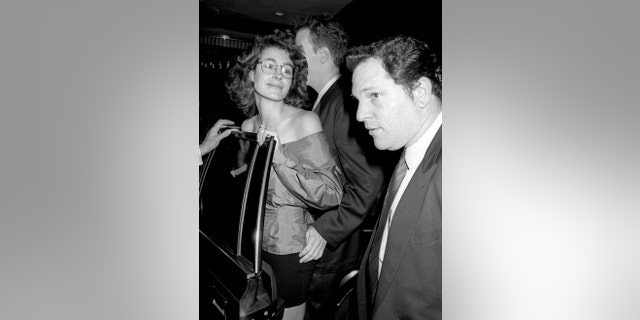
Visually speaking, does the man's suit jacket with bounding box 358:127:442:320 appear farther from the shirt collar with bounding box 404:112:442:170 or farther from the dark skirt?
the dark skirt

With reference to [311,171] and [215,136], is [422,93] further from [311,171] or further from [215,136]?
[215,136]

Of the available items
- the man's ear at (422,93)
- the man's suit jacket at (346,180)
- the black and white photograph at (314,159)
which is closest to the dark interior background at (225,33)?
the black and white photograph at (314,159)

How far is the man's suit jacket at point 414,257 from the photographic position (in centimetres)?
236

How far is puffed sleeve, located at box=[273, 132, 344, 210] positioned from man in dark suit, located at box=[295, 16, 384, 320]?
1.4 inches

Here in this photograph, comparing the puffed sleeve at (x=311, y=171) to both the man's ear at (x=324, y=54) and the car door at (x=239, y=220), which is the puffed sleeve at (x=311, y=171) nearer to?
the car door at (x=239, y=220)

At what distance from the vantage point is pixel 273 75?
2195mm

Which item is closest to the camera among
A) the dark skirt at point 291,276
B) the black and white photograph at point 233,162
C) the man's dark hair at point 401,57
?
the black and white photograph at point 233,162

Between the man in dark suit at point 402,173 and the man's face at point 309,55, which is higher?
the man's face at point 309,55

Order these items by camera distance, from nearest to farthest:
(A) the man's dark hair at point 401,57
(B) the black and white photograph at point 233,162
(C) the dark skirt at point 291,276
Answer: (B) the black and white photograph at point 233,162, (C) the dark skirt at point 291,276, (A) the man's dark hair at point 401,57

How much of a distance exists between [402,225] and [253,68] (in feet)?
2.89

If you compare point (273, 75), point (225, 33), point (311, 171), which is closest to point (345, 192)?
point (311, 171)
